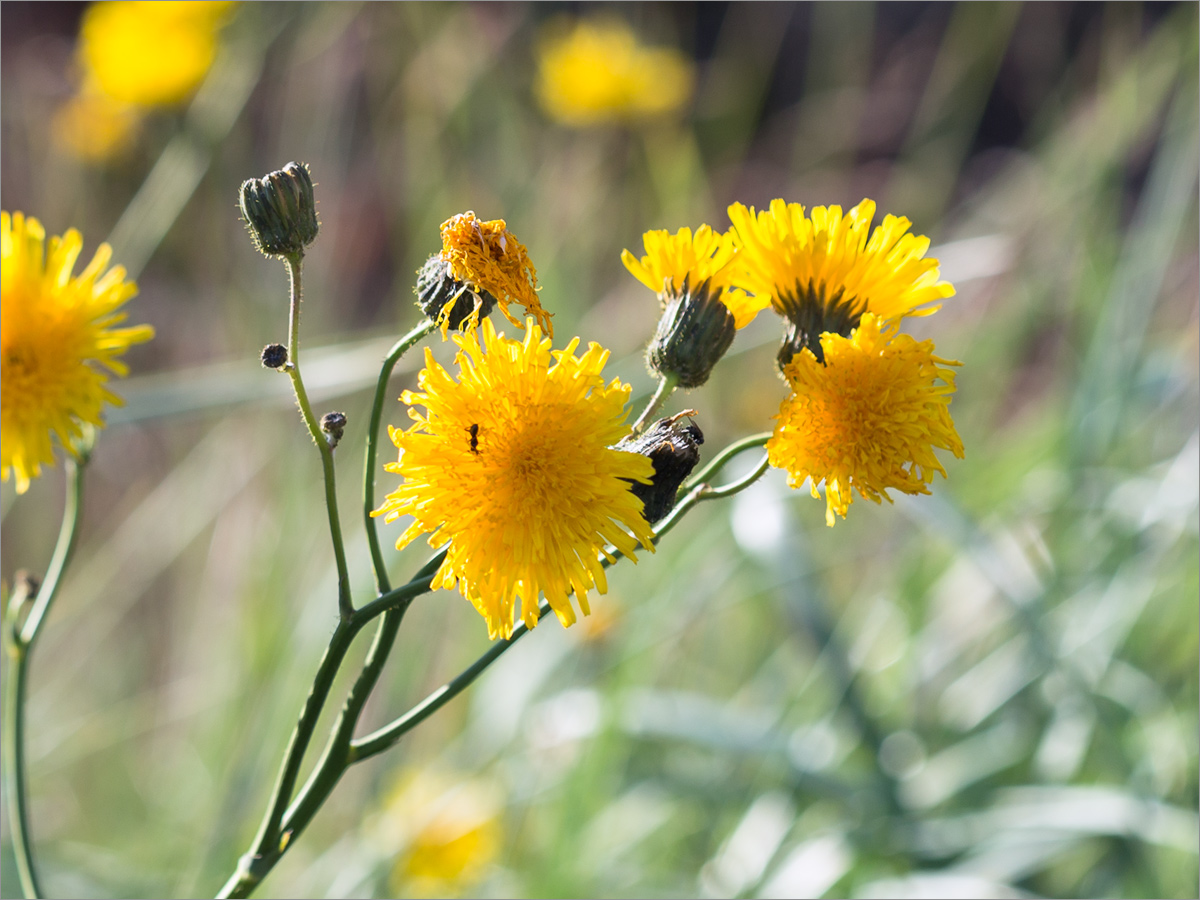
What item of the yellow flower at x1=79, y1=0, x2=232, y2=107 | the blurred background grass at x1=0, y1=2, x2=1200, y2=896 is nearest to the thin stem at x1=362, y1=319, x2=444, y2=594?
the blurred background grass at x1=0, y1=2, x2=1200, y2=896

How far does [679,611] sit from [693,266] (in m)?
0.96

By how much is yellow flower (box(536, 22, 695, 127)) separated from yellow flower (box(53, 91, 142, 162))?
1.08m

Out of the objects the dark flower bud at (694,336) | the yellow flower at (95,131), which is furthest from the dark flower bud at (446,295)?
the yellow flower at (95,131)

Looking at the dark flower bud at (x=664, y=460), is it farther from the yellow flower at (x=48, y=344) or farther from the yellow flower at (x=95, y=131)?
the yellow flower at (x=95, y=131)

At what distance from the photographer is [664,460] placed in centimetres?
50

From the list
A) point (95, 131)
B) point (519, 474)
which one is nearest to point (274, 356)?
point (519, 474)

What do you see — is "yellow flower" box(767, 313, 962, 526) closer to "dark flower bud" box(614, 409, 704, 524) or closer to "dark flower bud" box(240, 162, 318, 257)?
"dark flower bud" box(614, 409, 704, 524)

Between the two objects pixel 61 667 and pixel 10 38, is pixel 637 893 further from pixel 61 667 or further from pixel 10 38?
pixel 10 38

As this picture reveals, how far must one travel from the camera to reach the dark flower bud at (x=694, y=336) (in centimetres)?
56

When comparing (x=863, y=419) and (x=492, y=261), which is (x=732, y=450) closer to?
(x=863, y=419)

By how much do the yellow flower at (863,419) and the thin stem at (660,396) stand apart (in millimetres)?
80

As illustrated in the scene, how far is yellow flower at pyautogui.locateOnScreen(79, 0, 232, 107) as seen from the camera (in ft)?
6.48

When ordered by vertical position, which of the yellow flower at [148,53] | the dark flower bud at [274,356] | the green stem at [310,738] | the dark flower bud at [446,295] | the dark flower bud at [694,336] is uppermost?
the yellow flower at [148,53]

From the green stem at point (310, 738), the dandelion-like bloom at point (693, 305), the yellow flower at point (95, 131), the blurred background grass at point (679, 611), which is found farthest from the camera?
the yellow flower at point (95, 131)
